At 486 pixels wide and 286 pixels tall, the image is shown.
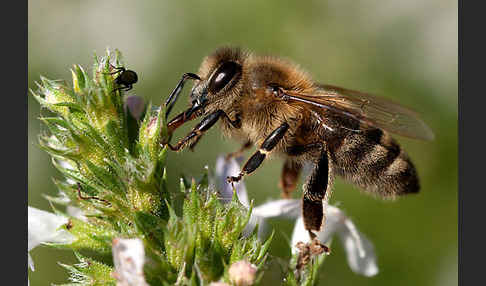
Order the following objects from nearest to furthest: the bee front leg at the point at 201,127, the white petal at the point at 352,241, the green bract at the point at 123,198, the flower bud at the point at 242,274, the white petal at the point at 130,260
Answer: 1. the white petal at the point at 130,260
2. the flower bud at the point at 242,274
3. the green bract at the point at 123,198
4. the bee front leg at the point at 201,127
5. the white petal at the point at 352,241

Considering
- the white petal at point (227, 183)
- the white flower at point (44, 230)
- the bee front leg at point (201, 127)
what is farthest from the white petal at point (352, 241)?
the white flower at point (44, 230)

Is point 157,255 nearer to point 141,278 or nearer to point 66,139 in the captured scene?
point 141,278

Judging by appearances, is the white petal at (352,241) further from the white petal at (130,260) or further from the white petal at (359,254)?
the white petal at (130,260)

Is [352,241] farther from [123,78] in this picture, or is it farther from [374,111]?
[123,78]

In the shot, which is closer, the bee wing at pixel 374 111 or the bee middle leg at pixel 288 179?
the bee wing at pixel 374 111

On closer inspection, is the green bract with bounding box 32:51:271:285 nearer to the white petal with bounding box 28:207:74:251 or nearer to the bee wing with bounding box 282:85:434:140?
the white petal with bounding box 28:207:74:251

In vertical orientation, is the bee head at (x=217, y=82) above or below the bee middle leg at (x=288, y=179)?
above

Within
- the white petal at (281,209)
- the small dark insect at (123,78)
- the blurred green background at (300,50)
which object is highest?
the blurred green background at (300,50)
